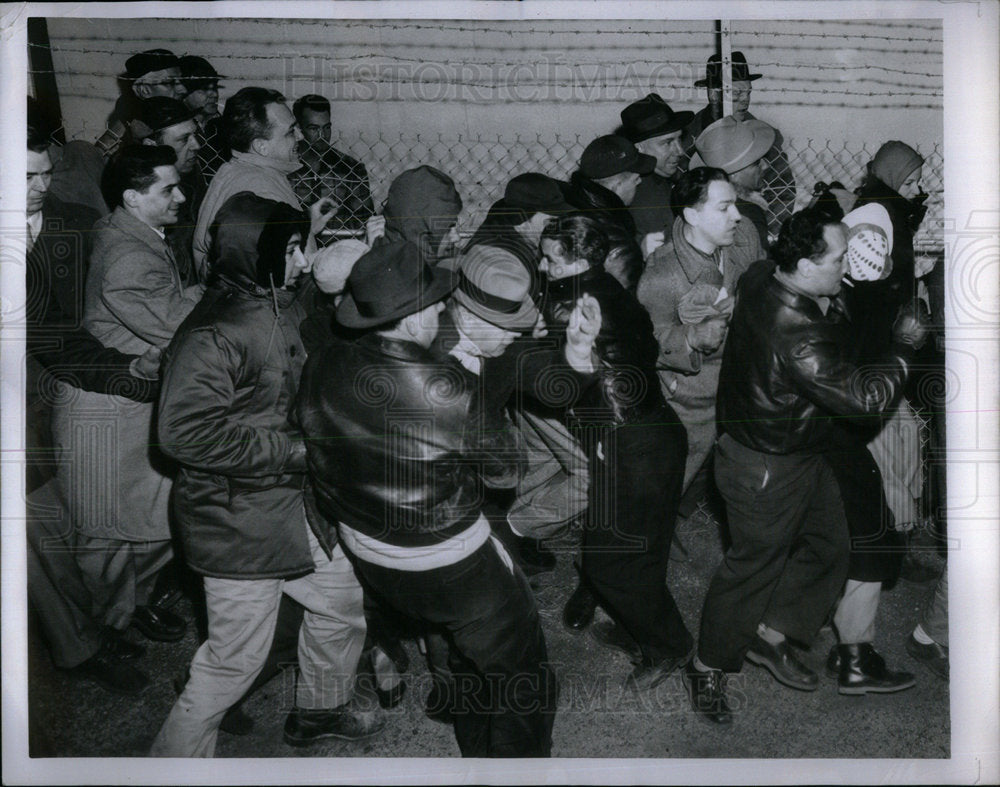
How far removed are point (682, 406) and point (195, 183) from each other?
6.36ft

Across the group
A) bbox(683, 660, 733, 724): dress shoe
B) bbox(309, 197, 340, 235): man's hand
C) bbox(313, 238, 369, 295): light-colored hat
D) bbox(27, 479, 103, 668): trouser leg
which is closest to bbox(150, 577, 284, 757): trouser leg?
bbox(27, 479, 103, 668): trouser leg

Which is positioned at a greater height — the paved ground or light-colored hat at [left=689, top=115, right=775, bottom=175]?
light-colored hat at [left=689, top=115, right=775, bottom=175]

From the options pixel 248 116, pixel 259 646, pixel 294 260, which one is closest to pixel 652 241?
pixel 294 260

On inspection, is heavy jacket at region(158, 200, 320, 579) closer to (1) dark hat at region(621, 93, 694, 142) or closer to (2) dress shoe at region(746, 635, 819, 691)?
(1) dark hat at region(621, 93, 694, 142)

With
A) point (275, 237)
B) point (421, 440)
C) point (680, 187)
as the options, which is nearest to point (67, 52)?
point (275, 237)

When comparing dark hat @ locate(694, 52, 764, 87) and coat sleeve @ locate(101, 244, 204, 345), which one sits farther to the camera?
dark hat @ locate(694, 52, 764, 87)

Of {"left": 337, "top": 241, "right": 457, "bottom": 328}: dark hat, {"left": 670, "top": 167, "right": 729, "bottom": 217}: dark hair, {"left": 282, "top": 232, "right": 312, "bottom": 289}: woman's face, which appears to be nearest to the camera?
{"left": 337, "top": 241, "right": 457, "bottom": 328}: dark hat

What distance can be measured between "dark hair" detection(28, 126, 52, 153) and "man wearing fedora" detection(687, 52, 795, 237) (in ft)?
7.77

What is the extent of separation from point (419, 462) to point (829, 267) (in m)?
1.59

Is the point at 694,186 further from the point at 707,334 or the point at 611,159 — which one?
the point at 707,334

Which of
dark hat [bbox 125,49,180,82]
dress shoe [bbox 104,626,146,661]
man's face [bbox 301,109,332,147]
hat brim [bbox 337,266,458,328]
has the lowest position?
dress shoe [bbox 104,626,146,661]

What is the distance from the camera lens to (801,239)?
136 inches

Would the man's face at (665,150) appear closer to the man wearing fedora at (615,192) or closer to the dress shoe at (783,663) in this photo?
the man wearing fedora at (615,192)

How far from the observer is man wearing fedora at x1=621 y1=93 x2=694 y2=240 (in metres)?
3.57
